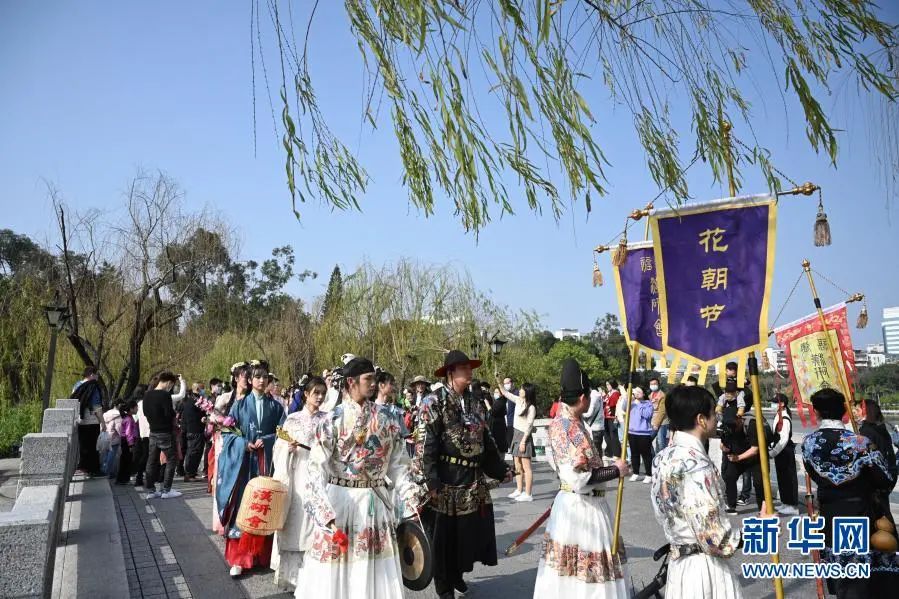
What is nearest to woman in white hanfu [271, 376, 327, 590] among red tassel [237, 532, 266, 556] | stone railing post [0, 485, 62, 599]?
red tassel [237, 532, 266, 556]

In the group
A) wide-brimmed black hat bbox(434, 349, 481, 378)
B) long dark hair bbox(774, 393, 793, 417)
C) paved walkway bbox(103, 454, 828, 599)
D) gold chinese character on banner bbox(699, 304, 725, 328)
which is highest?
gold chinese character on banner bbox(699, 304, 725, 328)

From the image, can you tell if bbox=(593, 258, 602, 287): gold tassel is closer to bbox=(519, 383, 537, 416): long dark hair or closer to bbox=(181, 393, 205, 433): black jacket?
bbox=(519, 383, 537, 416): long dark hair

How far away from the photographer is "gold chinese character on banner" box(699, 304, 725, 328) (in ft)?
13.7

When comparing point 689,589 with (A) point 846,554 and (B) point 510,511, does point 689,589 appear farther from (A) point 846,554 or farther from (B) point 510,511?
(B) point 510,511

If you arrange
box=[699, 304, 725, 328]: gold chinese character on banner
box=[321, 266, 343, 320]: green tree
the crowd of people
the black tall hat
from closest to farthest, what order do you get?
the crowd of people → box=[699, 304, 725, 328]: gold chinese character on banner → the black tall hat → box=[321, 266, 343, 320]: green tree

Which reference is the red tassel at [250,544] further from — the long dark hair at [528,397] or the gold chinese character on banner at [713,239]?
the long dark hair at [528,397]

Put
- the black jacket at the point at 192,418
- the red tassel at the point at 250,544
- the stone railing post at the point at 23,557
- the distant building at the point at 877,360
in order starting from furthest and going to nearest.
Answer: the distant building at the point at 877,360, the black jacket at the point at 192,418, the red tassel at the point at 250,544, the stone railing post at the point at 23,557

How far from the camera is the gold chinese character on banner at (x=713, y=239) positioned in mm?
4223

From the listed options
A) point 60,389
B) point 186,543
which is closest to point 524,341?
point 60,389

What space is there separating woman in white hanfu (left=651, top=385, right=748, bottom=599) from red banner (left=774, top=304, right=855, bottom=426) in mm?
4704

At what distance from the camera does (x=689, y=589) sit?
131 inches

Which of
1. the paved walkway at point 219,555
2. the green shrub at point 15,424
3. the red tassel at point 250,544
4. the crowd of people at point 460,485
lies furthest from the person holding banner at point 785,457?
the green shrub at point 15,424

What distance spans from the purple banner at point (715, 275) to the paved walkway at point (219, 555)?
97.7 inches

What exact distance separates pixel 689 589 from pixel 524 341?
95.6ft
